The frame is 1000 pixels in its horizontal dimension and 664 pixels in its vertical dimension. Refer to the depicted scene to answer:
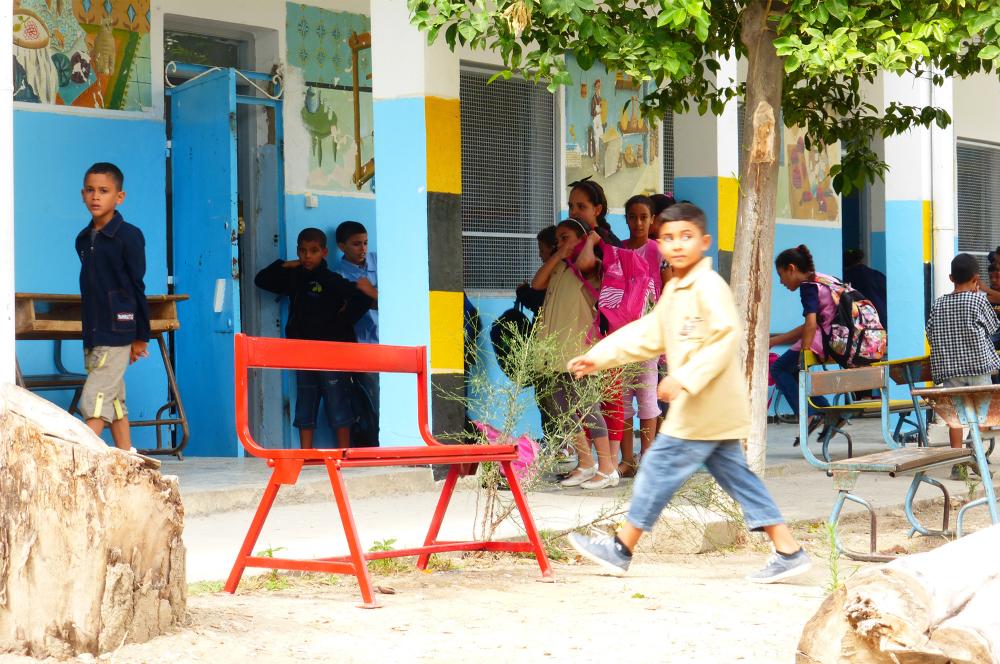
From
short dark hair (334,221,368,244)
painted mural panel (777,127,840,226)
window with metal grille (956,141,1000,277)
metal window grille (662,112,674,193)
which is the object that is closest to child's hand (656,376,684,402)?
short dark hair (334,221,368,244)

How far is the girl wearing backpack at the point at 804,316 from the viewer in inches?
402

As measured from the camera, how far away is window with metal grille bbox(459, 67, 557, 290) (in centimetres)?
1052

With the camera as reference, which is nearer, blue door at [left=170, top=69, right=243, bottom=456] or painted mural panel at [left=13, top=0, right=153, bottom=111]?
painted mural panel at [left=13, top=0, right=153, bottom=111]

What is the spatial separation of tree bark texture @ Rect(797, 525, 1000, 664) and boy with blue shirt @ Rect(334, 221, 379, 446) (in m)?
6.25

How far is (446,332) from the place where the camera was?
27.0 feet

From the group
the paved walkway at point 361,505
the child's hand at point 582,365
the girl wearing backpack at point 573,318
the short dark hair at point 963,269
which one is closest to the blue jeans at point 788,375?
the paved walkway at point 361,505

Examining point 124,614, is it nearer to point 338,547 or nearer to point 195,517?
point 338,547

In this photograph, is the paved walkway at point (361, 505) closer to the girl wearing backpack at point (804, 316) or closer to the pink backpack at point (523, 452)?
the pink backpack at point (523, 452)

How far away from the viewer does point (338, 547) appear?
606 centimetres

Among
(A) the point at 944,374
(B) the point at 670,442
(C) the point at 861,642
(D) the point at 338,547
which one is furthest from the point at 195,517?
(A) the point at 944,374

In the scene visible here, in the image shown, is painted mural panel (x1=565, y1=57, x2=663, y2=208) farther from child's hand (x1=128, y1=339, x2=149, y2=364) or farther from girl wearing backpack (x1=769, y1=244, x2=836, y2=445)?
child's hand (x1=128, y1=339, x2=149, y2=364)

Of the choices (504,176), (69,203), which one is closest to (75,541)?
(69,203)

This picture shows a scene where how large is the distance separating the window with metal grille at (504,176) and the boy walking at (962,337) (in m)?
3.23

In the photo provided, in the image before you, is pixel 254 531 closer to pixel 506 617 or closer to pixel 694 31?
pixel 506 617
